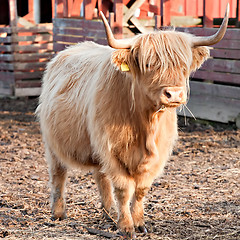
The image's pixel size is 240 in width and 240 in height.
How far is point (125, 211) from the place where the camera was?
14.0 ft

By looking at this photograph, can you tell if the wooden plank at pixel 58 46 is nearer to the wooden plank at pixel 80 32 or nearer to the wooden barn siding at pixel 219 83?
the wooden plank at pixel 80 32

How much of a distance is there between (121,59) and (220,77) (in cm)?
519

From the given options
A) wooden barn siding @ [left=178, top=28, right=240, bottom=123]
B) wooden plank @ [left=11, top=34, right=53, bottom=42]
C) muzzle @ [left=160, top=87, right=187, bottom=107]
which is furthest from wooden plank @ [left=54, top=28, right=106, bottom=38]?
muzzle @ [left=160, top=87, right=187, bottom=107]

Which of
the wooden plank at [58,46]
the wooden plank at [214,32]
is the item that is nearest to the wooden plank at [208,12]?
the wooden plank at [214,32]

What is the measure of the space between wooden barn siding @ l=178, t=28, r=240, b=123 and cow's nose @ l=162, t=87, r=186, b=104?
16.4 ft

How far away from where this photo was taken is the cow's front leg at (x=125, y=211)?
421 centimetres

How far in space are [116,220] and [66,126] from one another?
0.96 meters

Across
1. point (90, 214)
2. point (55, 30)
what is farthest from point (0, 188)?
point (55, 30)

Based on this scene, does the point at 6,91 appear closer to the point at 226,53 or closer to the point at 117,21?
the point at 117,21

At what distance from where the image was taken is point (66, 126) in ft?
15.1

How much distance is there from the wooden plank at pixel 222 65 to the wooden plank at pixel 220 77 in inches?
2.7

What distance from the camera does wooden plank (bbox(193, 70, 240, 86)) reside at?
27.9 feet

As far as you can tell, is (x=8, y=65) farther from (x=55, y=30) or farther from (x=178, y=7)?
(x=178, y=7)

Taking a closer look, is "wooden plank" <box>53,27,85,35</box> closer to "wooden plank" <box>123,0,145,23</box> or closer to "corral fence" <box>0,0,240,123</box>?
"corral fence" <box>0,0,240,123</box>
